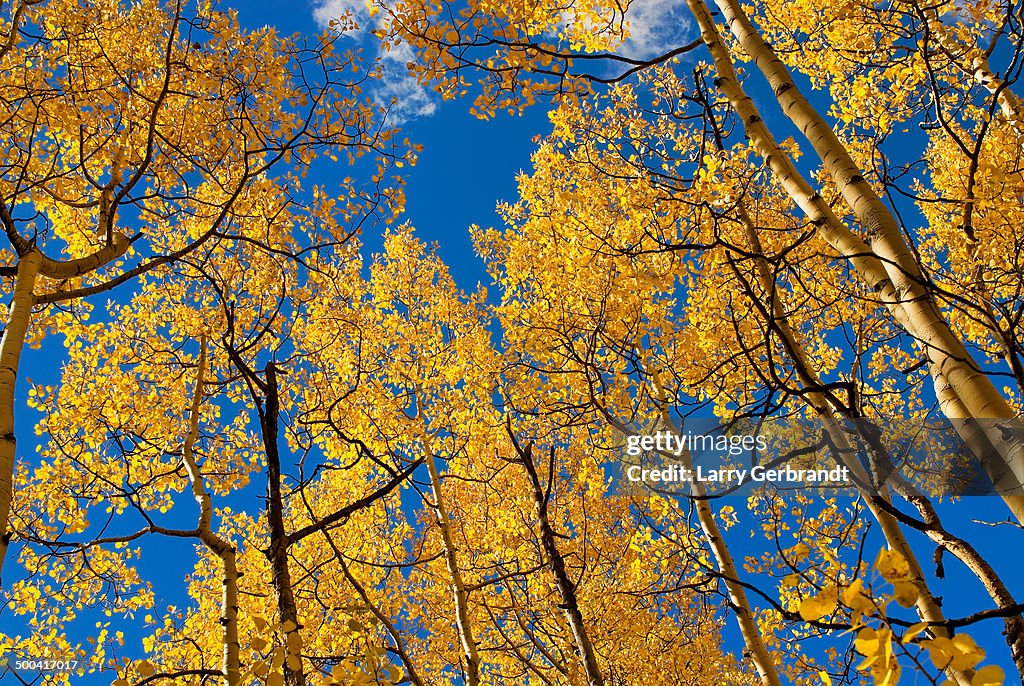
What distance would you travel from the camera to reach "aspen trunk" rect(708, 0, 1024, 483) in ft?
5.43

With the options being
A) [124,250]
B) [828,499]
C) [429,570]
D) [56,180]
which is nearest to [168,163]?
[56,180]

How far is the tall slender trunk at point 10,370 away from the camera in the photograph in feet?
6.56

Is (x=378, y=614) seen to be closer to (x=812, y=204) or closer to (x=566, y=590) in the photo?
(x=812, y=204)

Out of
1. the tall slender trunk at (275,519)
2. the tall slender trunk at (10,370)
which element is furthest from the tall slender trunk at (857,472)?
the tall slender trunk at (10,370)

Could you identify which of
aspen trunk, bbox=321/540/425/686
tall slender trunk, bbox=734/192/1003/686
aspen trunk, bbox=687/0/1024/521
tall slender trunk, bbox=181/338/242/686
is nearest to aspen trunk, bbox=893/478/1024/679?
tall slender trunk, bbox=734/192/1003/686

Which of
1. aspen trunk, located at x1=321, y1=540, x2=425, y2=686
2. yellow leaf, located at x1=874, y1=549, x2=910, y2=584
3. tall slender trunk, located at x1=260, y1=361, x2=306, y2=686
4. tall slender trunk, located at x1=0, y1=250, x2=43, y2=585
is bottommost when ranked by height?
yellow leaf, located at x1=874, y1=549, x2=910, y2=584

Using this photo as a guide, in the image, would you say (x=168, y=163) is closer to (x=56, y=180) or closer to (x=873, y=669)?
(x=56, y=180)

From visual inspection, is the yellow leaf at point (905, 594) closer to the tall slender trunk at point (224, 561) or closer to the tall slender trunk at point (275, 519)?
the tall slender trunk at point (275, 519)

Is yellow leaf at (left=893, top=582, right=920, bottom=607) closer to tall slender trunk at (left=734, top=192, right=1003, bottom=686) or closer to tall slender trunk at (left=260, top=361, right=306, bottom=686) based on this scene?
A: tall slender trunk at (left=734, top=192, right=1003, bottom=686)

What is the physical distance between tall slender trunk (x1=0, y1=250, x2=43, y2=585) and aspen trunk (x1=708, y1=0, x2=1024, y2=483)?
2.55 meters

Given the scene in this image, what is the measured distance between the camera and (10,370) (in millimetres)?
2188

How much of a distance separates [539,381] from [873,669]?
4337 millimetres

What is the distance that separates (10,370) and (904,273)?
2715 mm

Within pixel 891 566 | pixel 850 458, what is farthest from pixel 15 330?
pixel 850 458
